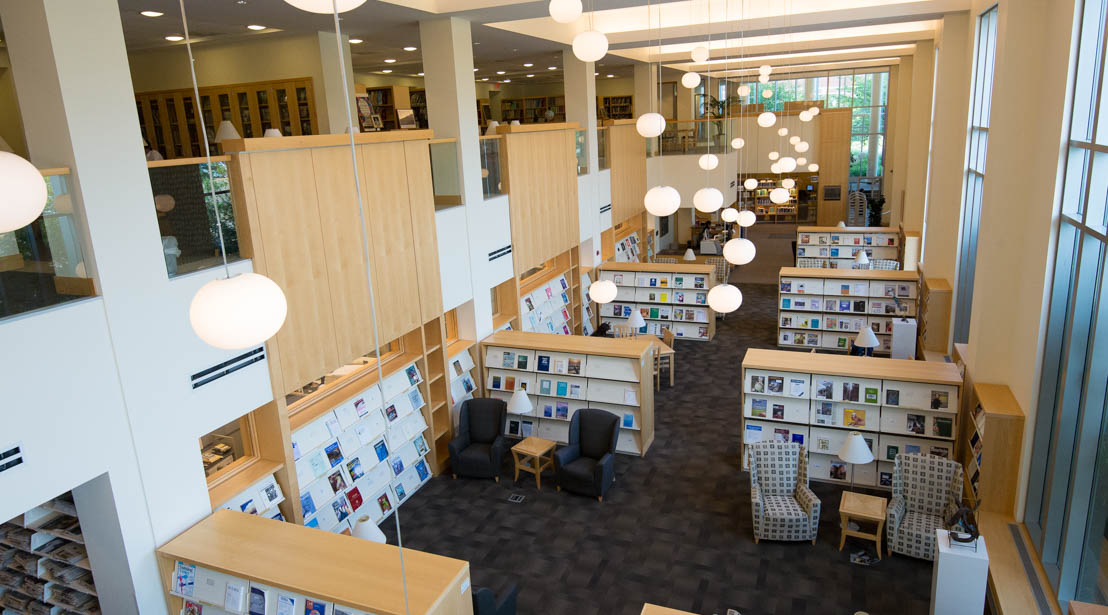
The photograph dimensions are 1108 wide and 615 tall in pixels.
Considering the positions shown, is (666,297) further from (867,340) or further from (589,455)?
(589,455)

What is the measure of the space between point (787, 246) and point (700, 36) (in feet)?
36.9

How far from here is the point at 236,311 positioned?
8.02ft

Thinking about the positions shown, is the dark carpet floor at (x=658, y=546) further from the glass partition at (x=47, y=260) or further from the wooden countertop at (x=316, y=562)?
the glass partition at (x=47, y=260)

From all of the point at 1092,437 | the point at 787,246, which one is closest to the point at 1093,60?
the point at 1092,437

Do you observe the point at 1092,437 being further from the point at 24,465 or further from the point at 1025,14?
the point at 24,465

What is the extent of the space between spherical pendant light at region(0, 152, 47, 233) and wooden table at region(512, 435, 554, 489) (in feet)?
18.9

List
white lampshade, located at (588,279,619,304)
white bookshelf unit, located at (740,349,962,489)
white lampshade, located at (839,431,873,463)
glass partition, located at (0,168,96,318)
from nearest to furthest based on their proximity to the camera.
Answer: glass partition, located at (0,168,96,318)
white lampshade, located at (839,431,873,463)
white bookshelf unit, located at (740,349,962,489)
white lampshade, located at (588,279,619,304)

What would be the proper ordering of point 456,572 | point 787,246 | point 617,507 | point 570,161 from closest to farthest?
point 456,572
point 617,507
point 570,161
point 787,246

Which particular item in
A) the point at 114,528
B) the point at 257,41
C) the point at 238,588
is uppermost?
the point at 257,41

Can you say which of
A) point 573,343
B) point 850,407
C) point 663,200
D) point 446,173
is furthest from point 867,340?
point 446,173

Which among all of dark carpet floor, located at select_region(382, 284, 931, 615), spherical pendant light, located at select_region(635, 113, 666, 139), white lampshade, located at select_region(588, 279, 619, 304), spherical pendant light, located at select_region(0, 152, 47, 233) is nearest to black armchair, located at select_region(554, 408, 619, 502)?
dark carpet floor, located at select_region(382, 284, 931, 615)

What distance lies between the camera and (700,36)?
1137 centimetres

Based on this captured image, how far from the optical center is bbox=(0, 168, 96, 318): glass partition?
12.9ft

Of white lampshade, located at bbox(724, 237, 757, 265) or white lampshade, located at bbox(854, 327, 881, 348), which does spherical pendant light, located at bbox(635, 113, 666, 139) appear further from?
white lampshade, located at bbox(854, 327, 881, 348)
